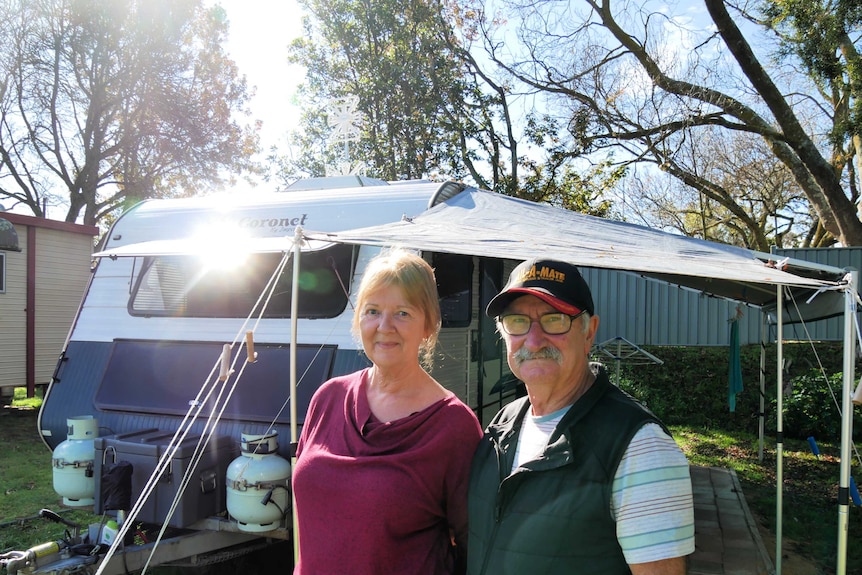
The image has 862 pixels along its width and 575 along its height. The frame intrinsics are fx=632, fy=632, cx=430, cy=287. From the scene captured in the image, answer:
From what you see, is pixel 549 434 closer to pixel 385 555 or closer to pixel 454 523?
pixel 454 523

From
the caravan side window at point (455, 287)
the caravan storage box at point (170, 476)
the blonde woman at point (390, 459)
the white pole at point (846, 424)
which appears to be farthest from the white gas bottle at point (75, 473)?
the white pole at point (846, 424)

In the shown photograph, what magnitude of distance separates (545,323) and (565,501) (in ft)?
1.53

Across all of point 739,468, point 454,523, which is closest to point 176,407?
point 454,523

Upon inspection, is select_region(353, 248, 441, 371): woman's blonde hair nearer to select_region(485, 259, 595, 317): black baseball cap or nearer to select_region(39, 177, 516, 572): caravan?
select_region(485, 259, 595, 317): black baseball cap

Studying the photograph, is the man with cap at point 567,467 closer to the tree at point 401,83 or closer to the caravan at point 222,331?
the caravan at point 222,331

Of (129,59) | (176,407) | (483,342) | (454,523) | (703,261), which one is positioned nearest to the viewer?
(454,523)

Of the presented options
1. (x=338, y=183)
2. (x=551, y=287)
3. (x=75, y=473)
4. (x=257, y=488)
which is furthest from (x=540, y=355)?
(x=338, y=183)

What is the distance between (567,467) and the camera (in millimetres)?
1444

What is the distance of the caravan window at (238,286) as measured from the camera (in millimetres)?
4414

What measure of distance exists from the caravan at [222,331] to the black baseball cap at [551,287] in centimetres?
195

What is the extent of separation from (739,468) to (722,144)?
1356 cm

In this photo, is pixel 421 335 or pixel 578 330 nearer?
pixel 578 330

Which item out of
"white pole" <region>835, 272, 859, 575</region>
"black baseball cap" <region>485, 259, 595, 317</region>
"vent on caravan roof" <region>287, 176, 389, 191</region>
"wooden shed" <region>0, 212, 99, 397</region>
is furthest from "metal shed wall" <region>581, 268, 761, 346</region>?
"black baseball cap" <region>485, 259, 595, 317</region>

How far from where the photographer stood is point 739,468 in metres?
7.39
